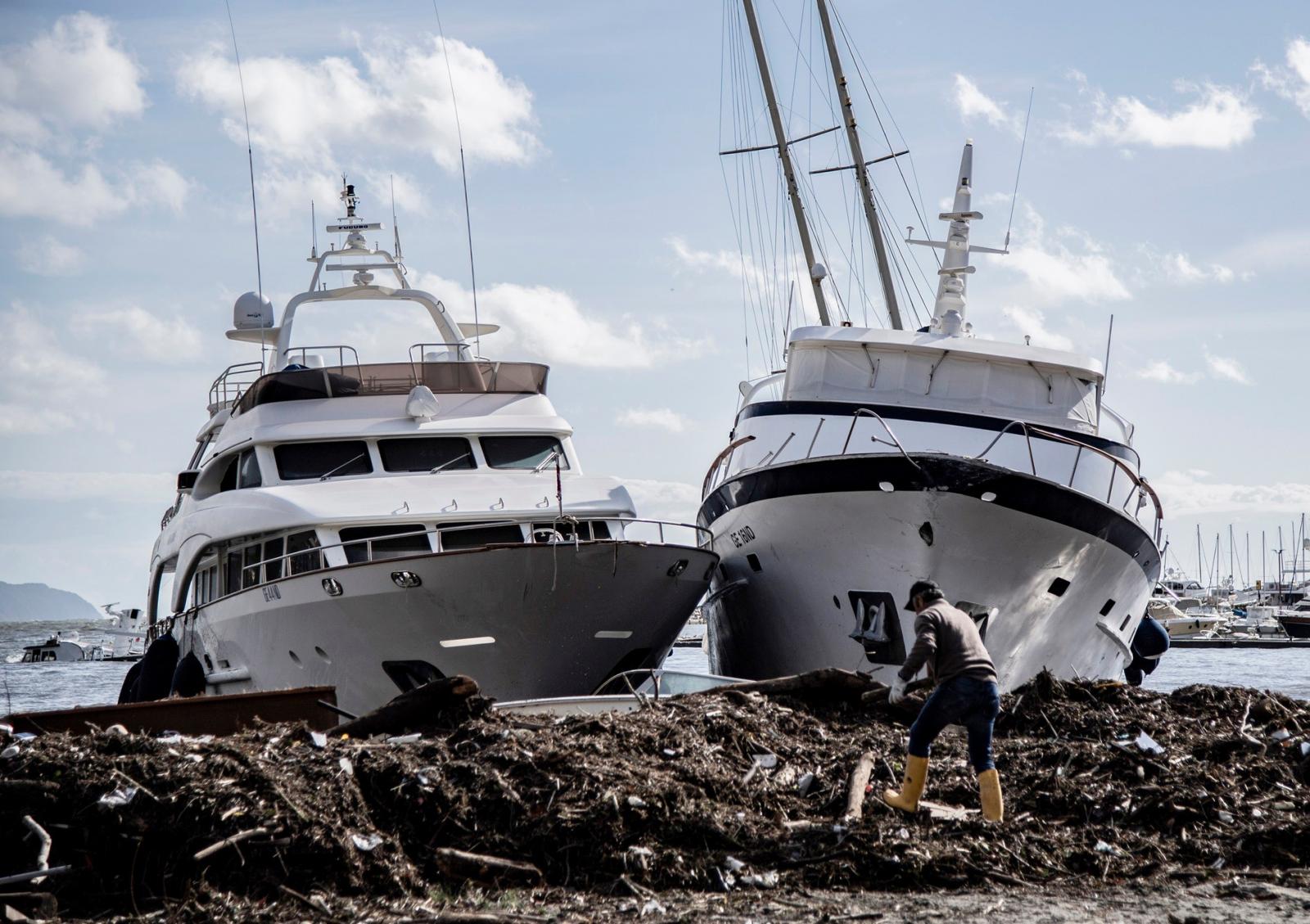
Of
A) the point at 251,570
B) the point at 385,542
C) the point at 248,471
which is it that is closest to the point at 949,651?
the point at 385,542

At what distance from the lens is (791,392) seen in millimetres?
20047

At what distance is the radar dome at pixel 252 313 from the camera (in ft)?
78.8

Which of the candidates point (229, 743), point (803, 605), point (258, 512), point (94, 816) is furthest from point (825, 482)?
point (94, 816)

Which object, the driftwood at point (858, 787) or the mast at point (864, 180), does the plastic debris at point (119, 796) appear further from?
the mast at point (864, 180)

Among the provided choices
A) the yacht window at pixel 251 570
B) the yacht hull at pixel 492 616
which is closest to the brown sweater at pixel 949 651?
the yacht hull at pixel 492 616

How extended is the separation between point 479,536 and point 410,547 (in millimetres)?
818

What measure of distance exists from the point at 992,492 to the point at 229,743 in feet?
30.6

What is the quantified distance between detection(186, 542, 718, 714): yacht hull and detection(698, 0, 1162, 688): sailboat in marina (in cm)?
170

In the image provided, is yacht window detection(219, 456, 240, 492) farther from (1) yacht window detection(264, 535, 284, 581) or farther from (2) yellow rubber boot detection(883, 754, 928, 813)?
(2) yellow rubber boot detection(883, 754, 928, 813)

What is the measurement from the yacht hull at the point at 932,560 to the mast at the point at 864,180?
9903 mm

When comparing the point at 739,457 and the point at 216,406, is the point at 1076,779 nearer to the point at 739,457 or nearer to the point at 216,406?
the point at 739,457

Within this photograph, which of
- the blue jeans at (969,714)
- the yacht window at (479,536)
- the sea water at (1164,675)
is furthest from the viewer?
the sea water at (1164,675)

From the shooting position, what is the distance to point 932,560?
1589 centimetres

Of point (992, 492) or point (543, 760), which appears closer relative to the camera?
point (543, 760)
